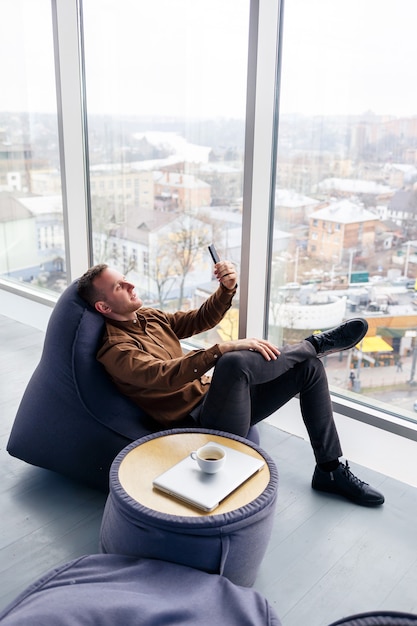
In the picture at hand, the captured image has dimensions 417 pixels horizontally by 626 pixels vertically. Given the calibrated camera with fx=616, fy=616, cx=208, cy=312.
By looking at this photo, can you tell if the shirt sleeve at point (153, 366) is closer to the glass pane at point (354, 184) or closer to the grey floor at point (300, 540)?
the grey floor at point (300, 540)

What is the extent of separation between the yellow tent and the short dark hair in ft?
4.21

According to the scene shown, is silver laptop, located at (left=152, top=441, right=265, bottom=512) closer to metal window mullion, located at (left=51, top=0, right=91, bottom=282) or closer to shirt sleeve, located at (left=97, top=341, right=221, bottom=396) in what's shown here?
shirt sleeve, located at (left=97, top=341, right=221, bottom=396)

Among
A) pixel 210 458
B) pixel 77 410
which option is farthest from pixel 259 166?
pixel 210 458

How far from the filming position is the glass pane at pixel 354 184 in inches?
103

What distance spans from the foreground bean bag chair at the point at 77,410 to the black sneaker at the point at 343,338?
446 mm

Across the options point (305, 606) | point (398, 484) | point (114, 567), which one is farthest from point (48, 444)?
point (398, 484)

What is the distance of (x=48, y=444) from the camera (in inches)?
96.7

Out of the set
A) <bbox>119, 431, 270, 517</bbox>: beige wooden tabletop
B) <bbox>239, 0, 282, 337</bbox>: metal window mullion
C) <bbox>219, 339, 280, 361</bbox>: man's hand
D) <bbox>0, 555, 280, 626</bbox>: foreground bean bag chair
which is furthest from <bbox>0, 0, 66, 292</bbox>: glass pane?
<bbox>0, 555, 280, 626</bbox>: foreground bean bag chair

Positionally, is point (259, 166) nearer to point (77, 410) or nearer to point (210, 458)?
point (77, 410)

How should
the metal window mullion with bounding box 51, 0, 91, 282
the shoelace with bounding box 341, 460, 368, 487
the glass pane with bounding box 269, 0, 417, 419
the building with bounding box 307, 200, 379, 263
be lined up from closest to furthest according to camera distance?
the shoelace with bounding box 341, 460, 368, 487 → the glass pane with bounding box 269, 0, 417, 419 → the building with bounding box 307, 200, 379, 263 → the metal window mullion with bounding box 51, 0, 91, 282

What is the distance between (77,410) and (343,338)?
1.08m

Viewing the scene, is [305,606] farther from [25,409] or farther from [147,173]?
[147,173]

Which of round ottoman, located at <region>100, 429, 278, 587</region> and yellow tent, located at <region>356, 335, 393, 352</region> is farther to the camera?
yellow tent, located at <region>356, 335, 393, 352</region>

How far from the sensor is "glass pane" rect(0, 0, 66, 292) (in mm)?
4203
